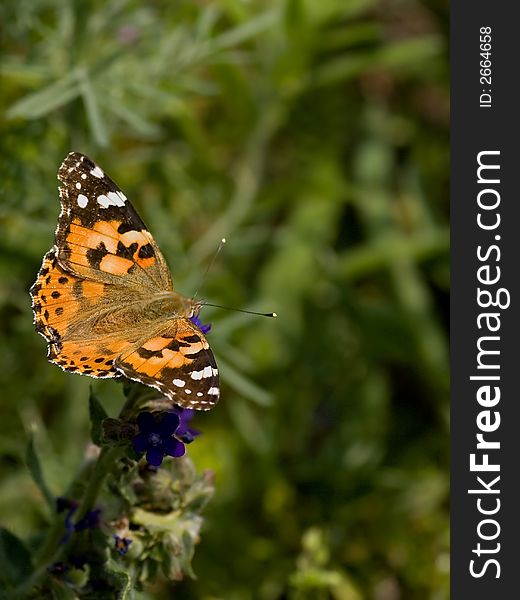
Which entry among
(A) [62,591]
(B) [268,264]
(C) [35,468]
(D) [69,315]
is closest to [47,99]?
(D) [69,315]

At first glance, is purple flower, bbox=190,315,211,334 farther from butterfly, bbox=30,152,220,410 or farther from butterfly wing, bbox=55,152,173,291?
butterfly wing, bbox=55,152,173,291

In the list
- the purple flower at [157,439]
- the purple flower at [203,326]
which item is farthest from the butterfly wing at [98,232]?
the purple flower at [157,439]

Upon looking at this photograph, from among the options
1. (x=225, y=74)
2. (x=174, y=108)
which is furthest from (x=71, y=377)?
(x=225, y=74)

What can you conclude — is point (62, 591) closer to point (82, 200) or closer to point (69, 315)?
point (69, 315)

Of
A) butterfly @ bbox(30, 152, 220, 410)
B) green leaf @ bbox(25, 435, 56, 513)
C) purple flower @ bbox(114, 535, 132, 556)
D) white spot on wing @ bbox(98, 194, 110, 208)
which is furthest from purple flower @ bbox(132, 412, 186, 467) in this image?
white spot on wing @ bbox(98, 194, 110, 208)

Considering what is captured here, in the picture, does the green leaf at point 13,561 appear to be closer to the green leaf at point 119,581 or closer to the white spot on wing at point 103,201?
the green leaf at point 119,581

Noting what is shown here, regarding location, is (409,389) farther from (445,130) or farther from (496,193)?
(445,130)
